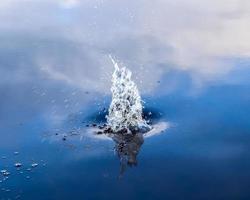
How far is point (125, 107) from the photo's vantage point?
1852cm

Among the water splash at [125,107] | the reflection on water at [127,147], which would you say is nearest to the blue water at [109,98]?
the reflection on water at [127,147]

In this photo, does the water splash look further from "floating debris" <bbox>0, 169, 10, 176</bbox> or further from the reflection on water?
"floating debris" <bbox>0, 169, 10, 176</bbox>

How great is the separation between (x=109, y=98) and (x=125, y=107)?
1.34 metres

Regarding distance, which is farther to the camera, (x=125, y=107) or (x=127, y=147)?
(x=125, y=107)

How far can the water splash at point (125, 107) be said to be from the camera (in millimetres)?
18328

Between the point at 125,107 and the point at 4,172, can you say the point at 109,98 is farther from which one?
the point at 4,172

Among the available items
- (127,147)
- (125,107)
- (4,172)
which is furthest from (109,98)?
(4,172)

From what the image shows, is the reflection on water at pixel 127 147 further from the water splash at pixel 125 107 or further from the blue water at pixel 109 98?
the water splash at pixel 125 107

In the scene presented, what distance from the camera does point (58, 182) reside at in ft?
53.3

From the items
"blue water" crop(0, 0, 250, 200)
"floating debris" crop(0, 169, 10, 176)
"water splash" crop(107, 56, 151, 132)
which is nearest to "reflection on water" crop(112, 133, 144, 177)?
"blue water" crop(0, 0, 250, 200)

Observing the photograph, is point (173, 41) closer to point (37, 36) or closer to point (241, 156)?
point (37, 36)

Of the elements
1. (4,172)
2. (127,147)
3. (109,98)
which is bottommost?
(4,172)

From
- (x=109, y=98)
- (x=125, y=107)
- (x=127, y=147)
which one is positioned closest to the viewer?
(x=127, y=147)

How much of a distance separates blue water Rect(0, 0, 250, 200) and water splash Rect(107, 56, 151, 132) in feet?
1.43
